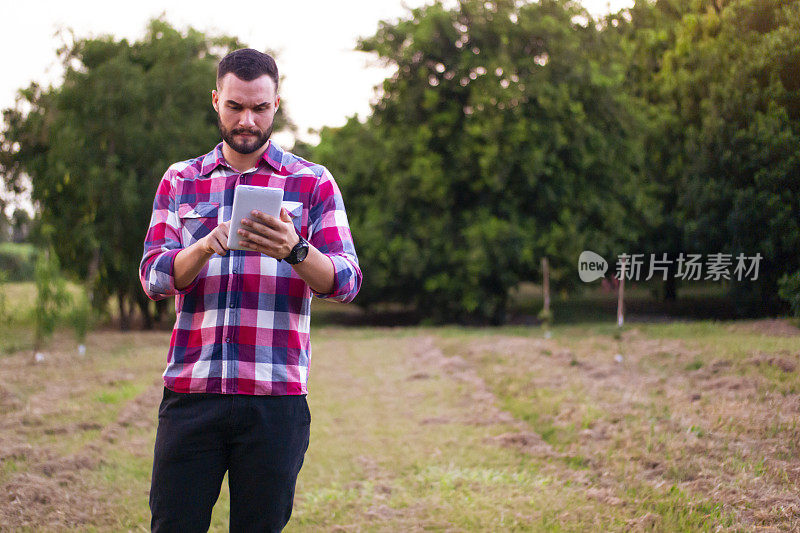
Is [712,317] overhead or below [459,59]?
below

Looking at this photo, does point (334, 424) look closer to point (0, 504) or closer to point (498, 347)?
point (0, 504)

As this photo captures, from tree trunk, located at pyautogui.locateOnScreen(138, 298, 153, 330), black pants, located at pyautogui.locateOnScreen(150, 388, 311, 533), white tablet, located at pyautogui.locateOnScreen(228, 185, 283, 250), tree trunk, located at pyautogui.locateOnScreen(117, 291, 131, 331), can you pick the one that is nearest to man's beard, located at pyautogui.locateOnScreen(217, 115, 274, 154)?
white tablet, located at pyautogui.locateOnScreen(228, 185, 283, 250)

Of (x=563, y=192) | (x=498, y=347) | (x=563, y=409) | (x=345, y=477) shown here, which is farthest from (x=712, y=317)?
(x=563, y=192)

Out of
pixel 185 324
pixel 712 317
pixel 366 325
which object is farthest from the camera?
pixel 366 325

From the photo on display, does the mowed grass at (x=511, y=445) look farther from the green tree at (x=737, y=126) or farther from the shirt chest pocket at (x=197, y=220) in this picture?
the shirt chest pocket at (x=197, y=220)

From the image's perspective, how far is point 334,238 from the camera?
2289 millimetres

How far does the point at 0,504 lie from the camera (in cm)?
449

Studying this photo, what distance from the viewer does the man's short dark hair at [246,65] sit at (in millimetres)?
2244

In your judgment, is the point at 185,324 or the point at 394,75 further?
the point at 394,75

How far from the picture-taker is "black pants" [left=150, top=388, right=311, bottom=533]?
A: 2225 mm

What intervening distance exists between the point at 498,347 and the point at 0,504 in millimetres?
7871

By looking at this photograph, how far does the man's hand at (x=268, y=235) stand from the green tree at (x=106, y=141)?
14.7m

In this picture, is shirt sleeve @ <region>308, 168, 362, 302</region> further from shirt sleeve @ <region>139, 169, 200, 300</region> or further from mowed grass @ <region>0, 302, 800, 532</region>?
mowed grass @ <region>0, 302, 800, 532</region>

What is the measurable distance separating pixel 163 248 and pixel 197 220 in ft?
0.47
